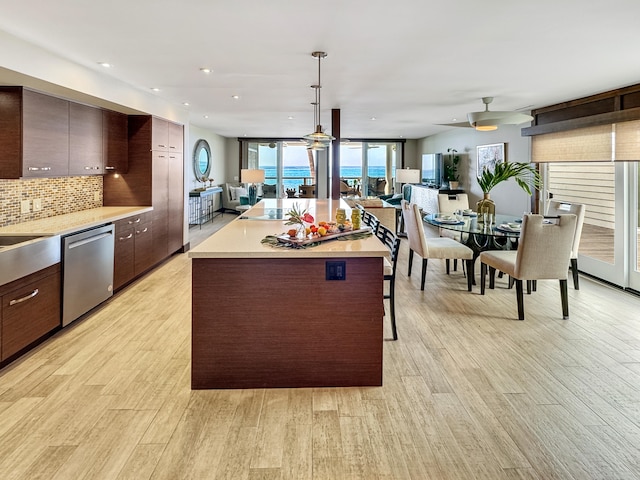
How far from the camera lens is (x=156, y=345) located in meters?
3.51

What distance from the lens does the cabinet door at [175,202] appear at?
654 centimetres

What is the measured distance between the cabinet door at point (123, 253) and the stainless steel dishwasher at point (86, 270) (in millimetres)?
171

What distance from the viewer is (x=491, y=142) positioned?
8.56 m

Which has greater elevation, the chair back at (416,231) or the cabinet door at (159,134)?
the cabinet door at (159,134)

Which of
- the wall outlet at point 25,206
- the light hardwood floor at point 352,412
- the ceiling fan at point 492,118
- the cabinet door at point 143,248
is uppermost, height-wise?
the ceiling fan at point 492,118

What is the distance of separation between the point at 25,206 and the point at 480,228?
4379 millimetres

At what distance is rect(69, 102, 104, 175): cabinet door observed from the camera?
4.41 metres

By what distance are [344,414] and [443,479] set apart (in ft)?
2.25

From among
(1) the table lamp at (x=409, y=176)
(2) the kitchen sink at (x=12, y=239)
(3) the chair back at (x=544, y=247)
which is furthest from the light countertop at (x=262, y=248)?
(1) the table lamp at (x=409, y=176)

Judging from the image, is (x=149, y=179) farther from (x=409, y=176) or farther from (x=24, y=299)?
(x=409, y=176)

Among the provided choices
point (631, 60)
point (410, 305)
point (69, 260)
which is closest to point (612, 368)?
point (410, 305)

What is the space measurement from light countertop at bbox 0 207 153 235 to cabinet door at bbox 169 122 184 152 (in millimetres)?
1505

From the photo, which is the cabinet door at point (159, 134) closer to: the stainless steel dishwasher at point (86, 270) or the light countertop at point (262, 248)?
the stainless steel dishwasher at point (86, 270)

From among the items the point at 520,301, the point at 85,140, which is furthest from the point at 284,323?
the point at 85,140
